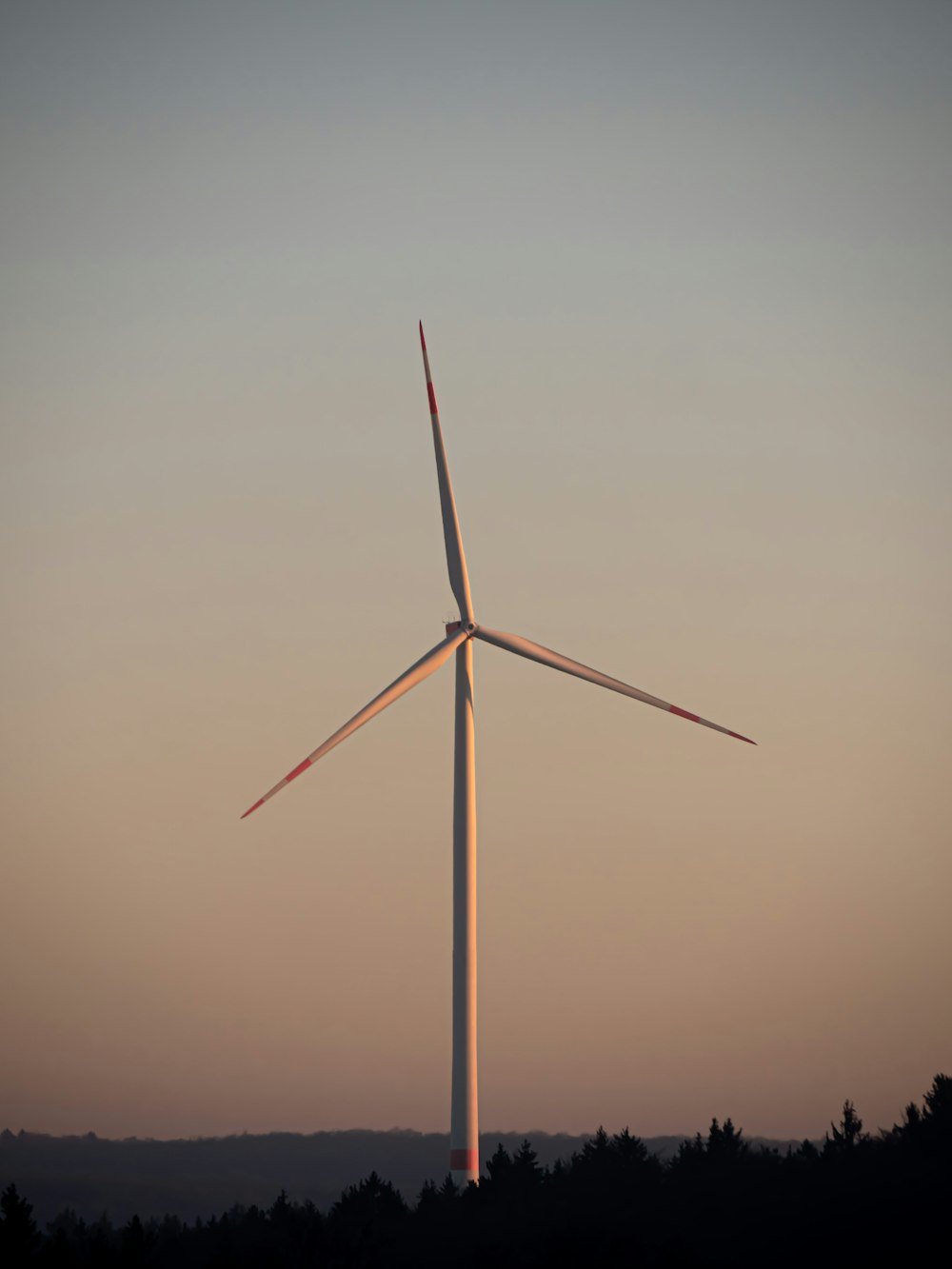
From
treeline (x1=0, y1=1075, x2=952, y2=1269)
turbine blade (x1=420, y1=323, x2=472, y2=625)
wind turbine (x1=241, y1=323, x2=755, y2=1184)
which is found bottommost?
treeline (x1=0, y1=1075, x2=952, y2=1269)

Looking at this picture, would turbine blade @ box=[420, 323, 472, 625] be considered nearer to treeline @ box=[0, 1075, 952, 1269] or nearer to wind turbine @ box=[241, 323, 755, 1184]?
wind turbine @ box=[241, 323, 755, 1184]

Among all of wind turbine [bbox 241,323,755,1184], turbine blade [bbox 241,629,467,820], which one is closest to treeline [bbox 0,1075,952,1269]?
wind turbine [bbox 241,323,755,1184]

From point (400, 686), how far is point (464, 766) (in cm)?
714

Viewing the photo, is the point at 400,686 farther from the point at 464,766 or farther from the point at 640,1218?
the point at 640,1218

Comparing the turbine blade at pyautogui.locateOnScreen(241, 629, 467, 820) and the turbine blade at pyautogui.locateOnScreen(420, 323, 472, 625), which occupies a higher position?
the turbine blade at pyautogui.locateOnScreen(420, 323, 472, 625)

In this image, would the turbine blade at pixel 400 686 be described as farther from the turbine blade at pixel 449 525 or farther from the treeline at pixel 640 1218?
the treeline at pixel 640 1218

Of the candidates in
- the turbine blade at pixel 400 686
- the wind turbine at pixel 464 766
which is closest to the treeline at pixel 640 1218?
the wind turbine at pixel 464 766

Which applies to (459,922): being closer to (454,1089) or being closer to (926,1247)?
(454,1089)

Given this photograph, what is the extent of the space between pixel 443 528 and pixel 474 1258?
49.9 metres

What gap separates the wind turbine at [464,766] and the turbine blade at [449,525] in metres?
0.07

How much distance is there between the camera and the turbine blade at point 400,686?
381 ft

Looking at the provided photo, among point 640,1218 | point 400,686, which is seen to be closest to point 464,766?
point 400,686

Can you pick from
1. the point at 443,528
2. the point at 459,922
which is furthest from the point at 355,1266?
the point at 443,528

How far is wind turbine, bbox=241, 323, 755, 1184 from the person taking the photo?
118312 millimetres
